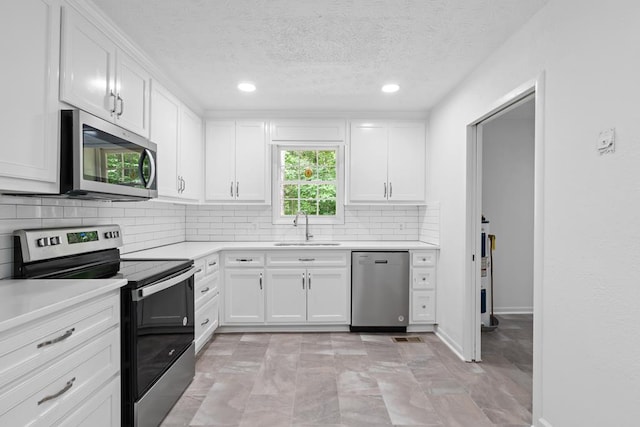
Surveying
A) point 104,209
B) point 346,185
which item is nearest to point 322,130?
point 346,185

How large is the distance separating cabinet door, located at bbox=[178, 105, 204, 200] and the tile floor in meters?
1.56

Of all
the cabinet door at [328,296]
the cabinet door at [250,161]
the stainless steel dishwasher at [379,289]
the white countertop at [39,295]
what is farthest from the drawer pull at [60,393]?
the cabinet door at [250,161]

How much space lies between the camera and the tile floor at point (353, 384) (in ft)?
7.23

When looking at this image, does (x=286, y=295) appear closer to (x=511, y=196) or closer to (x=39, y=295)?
(x=39, y=295)

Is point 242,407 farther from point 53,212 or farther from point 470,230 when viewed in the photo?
point 470,230

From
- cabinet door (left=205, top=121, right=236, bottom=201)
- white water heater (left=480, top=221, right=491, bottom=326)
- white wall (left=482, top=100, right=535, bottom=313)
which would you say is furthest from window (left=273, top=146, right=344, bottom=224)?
white wall (left=482, top=100, right=535, bottom=313)

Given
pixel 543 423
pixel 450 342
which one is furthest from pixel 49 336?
pixel 450 342

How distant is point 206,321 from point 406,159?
2.73 metres

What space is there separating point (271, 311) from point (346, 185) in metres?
1.63

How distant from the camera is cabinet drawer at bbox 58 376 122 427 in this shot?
1.43m

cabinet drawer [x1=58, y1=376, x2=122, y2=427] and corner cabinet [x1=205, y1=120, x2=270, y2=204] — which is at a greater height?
corner cabinet [x1=205, y1=120, x2=270, y2=204]

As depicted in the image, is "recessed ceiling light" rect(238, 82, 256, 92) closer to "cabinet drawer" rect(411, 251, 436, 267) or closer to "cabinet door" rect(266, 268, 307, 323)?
"cabinet door" rect(266, 268, 307, 323)

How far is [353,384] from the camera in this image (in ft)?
8.64

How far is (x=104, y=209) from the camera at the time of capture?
2703 mm
